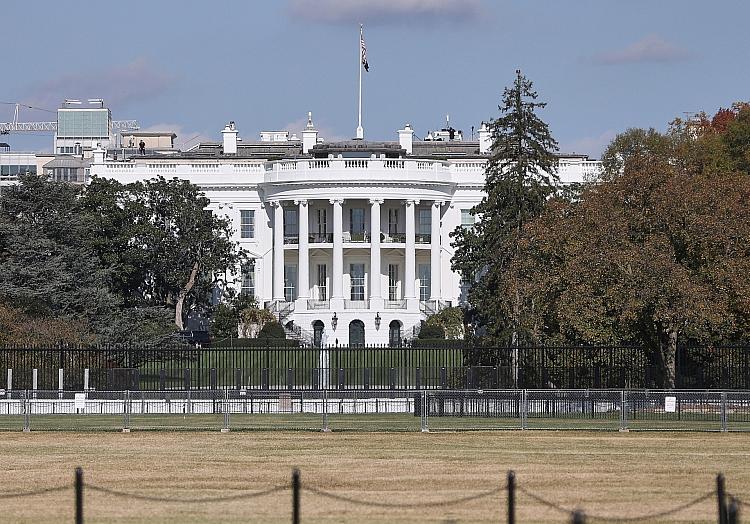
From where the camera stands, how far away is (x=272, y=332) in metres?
89.8

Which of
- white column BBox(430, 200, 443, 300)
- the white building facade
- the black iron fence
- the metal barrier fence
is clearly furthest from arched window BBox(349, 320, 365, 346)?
the metal barrier fence

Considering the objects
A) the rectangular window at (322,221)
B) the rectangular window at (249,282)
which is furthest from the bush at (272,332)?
the rectangular window at (322,221)

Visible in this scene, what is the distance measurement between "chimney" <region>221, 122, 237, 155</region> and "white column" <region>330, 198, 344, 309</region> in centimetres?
1561

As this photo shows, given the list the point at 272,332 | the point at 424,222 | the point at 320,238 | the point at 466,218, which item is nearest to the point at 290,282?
the point at 320,238

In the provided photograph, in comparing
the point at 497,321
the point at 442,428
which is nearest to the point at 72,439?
the point at 442,428

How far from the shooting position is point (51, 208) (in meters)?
80.4

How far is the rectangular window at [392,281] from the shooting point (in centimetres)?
10206

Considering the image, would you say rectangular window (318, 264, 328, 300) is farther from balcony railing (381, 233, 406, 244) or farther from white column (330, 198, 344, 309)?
balcony railing (381, 233, 406, 244)

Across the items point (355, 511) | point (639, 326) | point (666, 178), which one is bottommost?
point (355, 511)

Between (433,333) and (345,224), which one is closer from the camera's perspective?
(433,333)

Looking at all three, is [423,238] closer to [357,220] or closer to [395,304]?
[357,220]

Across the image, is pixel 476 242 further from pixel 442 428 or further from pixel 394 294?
pixel 442 428

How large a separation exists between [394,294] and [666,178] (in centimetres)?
4772

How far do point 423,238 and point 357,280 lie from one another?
199 inches
